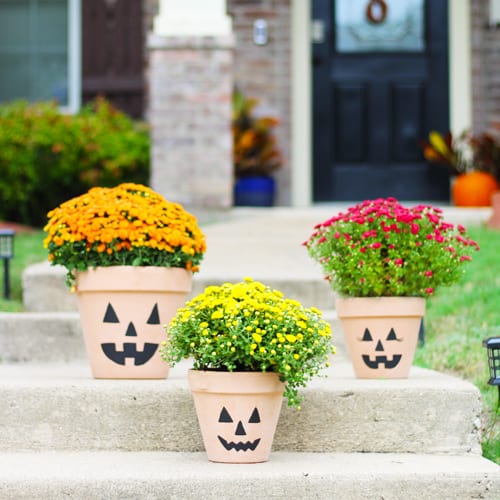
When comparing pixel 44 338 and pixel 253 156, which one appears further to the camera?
pixel 253 156

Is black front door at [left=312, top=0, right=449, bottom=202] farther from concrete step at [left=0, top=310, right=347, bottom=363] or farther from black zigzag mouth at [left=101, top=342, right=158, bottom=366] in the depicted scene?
black zigzag mouth at [left=101, top=342, right=158, bottom=366]

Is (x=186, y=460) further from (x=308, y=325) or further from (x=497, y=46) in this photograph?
(x=497, y=46)

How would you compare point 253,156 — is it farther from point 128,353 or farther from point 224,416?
point 224,416

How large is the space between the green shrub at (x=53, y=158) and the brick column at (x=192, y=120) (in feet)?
1.16

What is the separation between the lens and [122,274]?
10.9 ft

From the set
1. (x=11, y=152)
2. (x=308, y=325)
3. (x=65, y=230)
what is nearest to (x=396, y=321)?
(x=308, y=325)

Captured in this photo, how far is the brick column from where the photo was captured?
749cm

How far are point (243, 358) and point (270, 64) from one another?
6448 millimetres

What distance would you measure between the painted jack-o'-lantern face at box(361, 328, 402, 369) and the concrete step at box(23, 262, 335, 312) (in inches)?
41.3

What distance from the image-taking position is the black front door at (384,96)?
885cm

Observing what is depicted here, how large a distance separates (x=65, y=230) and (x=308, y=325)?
35.7 inches

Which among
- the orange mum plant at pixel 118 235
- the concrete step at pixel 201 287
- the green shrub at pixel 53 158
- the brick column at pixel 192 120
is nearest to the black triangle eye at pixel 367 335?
the orange mum plant at pixel 118 235

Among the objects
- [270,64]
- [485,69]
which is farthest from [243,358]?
[485,69]

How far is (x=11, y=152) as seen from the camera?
7277 millimetres
